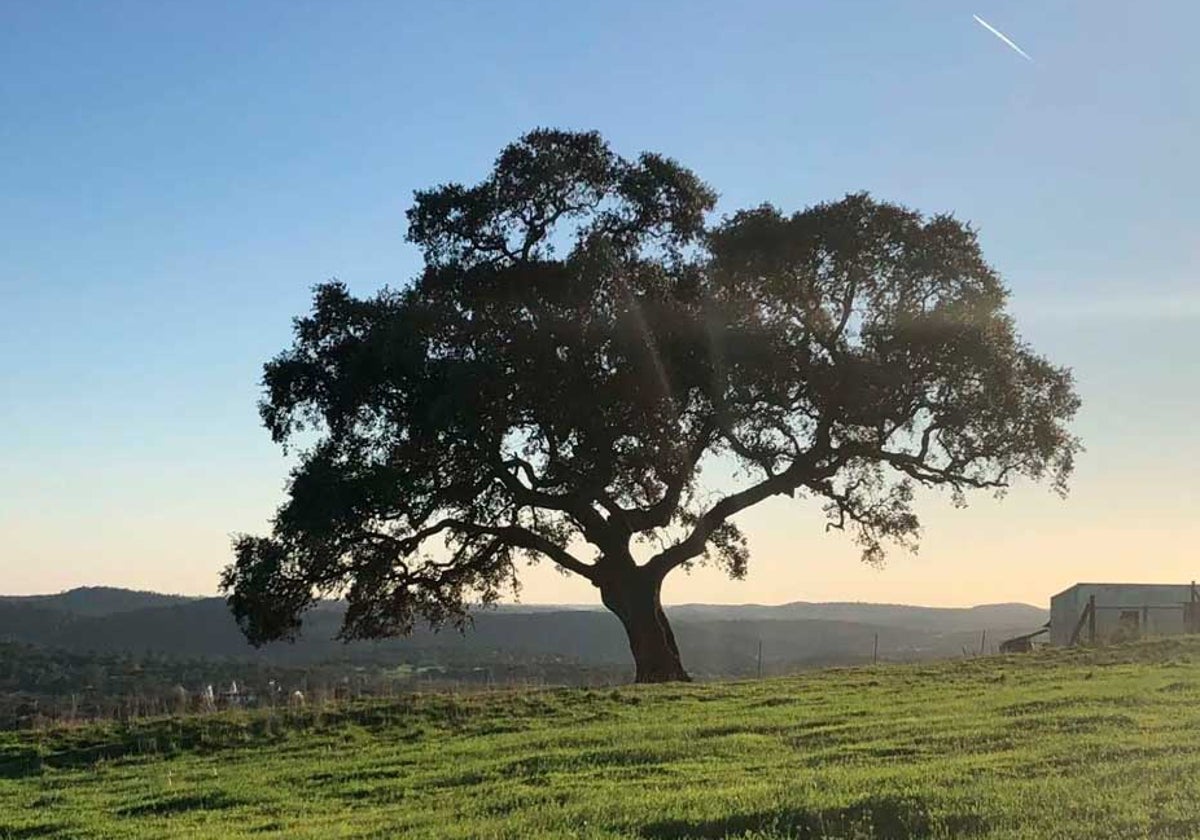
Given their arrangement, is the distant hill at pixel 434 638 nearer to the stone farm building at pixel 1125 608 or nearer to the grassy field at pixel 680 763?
the stone farm building at pixel 1125 608

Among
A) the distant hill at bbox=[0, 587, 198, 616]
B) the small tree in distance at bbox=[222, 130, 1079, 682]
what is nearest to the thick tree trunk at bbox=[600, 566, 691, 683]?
the small tree in distance at bbox=[222, 130, 1079, 682]

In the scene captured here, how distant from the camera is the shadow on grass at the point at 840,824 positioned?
964 cm

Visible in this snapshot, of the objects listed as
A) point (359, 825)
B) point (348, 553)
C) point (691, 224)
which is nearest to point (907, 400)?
point (691, 224)

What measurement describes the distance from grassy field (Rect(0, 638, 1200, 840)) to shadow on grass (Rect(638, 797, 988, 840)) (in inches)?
1.0

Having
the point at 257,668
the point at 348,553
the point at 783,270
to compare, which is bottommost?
the point at 257,668

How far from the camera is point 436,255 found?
97.5 feet

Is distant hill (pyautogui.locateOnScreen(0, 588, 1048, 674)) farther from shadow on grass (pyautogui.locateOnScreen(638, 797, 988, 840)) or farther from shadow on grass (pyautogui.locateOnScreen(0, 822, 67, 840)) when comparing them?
shadow on grass (pyautogui.locateOnScreen(638, 797, 988, 840))

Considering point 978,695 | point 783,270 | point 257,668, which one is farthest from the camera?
point 257,668

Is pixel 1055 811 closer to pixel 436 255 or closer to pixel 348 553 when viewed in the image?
pixel 348 553

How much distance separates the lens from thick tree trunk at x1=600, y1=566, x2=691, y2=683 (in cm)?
2995

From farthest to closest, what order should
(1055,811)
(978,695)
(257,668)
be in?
(257,668) → (978,695) → (1055,811)

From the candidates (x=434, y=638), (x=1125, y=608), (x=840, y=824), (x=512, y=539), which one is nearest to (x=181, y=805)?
(x=840, y=824)

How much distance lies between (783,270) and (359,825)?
19642 mm

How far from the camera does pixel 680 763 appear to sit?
48.3ft
